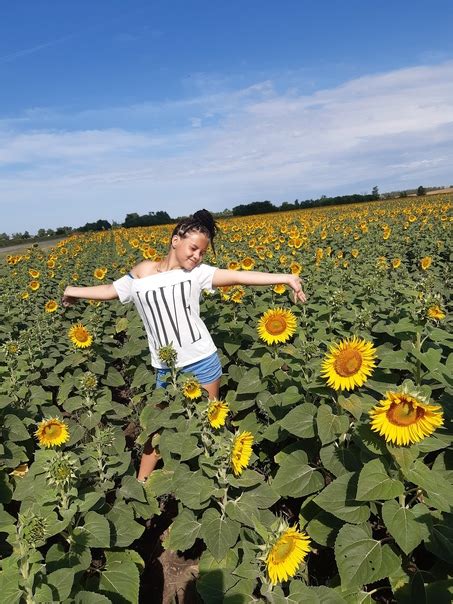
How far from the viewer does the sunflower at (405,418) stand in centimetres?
184

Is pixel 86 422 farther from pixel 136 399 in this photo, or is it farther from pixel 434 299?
pixel 434 299

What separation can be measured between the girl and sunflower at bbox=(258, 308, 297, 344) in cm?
27

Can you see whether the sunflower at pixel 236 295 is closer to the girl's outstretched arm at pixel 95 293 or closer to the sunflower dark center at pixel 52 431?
the girl's outstretched arm at pixel 95 293

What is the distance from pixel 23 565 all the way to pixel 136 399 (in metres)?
2.83

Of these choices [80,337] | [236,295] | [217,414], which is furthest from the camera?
[236,295]

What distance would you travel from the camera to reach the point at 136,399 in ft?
15.3

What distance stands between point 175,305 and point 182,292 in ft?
0.39

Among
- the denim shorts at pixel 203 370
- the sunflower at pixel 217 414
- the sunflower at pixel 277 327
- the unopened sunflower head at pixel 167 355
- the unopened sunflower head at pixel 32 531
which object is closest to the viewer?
the unopened sunflower head at pixel 32 531

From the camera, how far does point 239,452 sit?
2.46 m

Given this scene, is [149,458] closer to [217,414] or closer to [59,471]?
[217,414]

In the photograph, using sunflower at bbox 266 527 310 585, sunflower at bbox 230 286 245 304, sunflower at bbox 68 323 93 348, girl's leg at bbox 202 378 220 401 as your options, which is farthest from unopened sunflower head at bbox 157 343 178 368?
sunflower at bbox 230 286 245 304

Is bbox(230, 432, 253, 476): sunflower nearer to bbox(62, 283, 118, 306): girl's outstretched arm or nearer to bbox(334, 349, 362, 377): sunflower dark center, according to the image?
bbox(334, 349, 362, 377): sunflower dark center

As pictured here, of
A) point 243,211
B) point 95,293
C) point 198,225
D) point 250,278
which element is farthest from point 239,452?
point 243,211

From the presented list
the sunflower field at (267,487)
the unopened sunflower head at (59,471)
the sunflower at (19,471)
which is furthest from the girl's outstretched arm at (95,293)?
the unopened sunflower head at (59,471)
